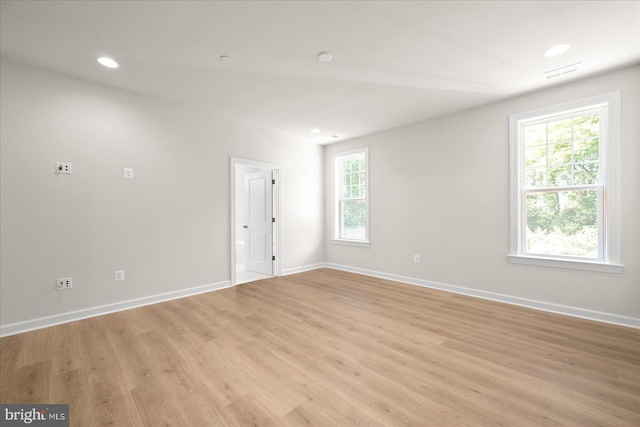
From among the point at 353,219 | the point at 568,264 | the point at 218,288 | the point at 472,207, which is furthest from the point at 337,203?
the point at 568,264

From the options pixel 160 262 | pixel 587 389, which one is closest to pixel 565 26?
pixel 587 389

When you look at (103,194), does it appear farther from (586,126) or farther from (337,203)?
(586,126)

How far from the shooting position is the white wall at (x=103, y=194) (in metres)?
2.65

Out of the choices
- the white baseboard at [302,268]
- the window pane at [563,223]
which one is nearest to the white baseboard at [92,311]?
the white baseboard at [302,268]

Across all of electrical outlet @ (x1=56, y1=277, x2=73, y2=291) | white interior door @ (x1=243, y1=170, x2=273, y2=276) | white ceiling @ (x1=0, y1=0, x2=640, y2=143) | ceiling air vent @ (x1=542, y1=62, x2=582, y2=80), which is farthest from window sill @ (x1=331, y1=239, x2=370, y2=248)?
electrical outlet @ (x1=56, y1=277, x2=73, y2=291)

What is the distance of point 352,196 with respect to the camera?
548 cm

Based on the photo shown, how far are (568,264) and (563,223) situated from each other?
485 millimetres

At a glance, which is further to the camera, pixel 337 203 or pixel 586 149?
pixel 337 203

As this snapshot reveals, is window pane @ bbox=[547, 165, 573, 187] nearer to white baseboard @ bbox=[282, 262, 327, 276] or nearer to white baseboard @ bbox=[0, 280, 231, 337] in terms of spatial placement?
white baseboard @ bbox=[282, 262, 327, 276]

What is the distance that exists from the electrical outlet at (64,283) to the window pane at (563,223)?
5.50 metres

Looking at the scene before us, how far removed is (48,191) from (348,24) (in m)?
3.45

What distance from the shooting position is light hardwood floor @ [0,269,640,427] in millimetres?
1587

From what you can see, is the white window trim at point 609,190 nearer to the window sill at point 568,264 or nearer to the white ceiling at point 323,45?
the window sill at point 568,264

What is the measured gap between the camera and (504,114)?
351 centimetres
